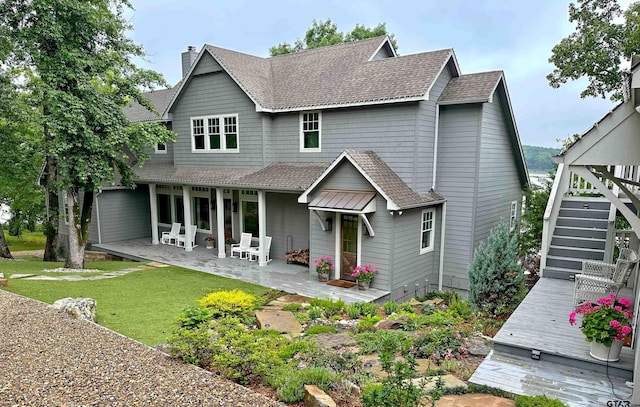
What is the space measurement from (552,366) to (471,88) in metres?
8.68

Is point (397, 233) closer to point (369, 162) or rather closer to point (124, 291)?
point (369, 162)

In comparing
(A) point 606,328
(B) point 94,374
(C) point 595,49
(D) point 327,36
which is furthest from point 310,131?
(D) point 327,36

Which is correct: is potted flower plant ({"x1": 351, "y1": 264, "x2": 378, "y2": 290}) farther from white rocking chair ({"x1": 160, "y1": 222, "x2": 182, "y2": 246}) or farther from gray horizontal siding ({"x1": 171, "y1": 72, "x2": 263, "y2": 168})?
white rocking chair ({"x1": 160, "y1": 222, "x2": 182, "y2": 246})

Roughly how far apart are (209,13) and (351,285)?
18470mm

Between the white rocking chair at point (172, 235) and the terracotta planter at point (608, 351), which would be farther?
the white rocking chair at point (172, 235)

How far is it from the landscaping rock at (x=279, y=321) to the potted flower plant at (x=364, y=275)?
9.01 ft

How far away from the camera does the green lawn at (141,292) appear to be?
768cm

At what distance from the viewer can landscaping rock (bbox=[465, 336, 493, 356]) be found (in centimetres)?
618

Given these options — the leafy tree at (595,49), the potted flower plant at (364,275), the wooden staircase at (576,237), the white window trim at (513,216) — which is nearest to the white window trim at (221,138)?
the potted flower plant at (364,275)

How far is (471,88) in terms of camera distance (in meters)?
11.9

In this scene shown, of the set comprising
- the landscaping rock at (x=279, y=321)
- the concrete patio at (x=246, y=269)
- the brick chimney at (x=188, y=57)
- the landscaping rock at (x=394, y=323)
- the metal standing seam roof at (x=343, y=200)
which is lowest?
the concrete patio at (x=246, y=269)

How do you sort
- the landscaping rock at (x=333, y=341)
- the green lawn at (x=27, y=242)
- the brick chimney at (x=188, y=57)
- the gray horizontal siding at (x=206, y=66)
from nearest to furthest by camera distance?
the landscaping rock at (x=333, y=341)
the gray horizontal siding at (x=206, y=66)
the brick chimney at (x=188, y=57)
the green lawn at (x=27, y=242)

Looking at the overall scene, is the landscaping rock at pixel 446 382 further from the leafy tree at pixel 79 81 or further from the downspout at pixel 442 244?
the leafy tree at pixel 79 81

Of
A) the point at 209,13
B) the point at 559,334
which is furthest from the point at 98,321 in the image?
the point at 209,13
